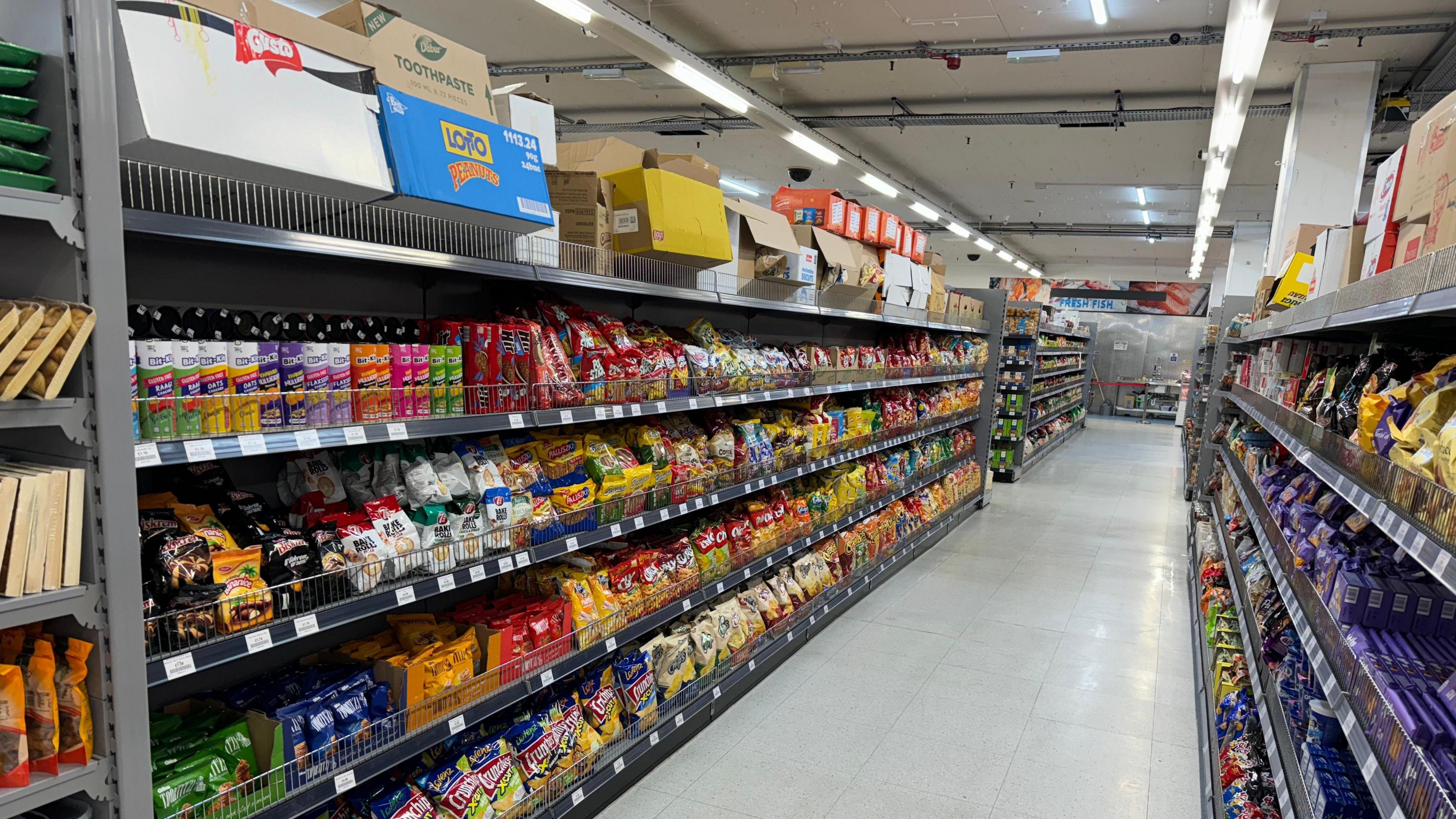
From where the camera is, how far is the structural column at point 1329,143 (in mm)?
6293

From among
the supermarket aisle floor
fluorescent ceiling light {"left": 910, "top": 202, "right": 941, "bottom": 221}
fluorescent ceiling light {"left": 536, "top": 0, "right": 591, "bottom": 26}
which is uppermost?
fluorescent ceiling light {"left": 910, "top": 202, "right": 941, "bottom": 221}

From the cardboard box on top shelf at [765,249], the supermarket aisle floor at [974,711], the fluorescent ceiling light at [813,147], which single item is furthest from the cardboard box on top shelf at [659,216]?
the fluorescent ceiling light at [813,147]

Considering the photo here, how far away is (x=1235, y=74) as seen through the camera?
4645 mm

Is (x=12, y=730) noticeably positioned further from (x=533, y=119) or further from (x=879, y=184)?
(x=879, y=184)

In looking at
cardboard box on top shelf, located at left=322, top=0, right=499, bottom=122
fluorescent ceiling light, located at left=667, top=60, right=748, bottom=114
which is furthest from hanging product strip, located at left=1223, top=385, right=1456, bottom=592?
fluorescent ceiling light, located at left=667, top=60, right=748, bottom=114

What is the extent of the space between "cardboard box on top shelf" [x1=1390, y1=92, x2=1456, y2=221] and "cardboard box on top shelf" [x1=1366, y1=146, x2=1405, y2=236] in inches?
1.7

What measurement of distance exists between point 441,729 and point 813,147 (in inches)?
285

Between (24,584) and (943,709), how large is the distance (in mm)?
3326

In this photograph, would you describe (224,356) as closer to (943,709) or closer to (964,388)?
(943,709)

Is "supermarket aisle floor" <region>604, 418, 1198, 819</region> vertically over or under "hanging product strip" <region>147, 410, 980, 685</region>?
under

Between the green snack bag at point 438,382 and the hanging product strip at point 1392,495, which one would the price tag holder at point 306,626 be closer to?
the green snack bag at point 438,382

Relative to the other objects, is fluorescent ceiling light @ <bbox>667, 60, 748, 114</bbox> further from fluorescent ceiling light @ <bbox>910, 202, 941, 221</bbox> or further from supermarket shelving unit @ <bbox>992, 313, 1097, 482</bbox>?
fluorescent ceiling light @ <bbox>910, 202, 941, 221</bbox>

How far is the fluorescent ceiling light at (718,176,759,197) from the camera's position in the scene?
1320 centimetres

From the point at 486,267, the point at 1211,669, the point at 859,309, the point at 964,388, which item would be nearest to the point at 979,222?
the point at 964,388
